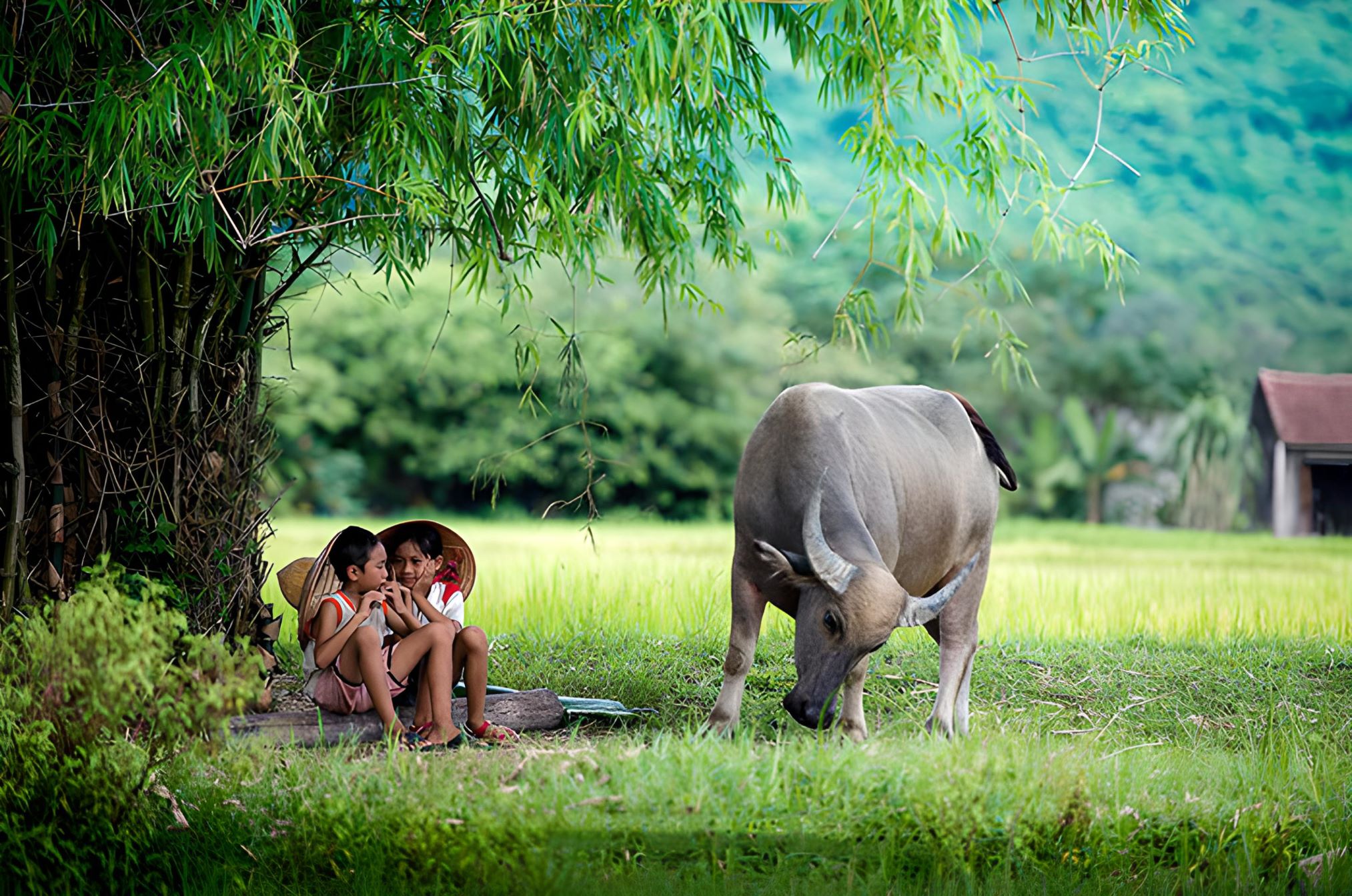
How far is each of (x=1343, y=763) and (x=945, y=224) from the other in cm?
218

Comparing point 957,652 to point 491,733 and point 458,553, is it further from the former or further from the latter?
point 458,553

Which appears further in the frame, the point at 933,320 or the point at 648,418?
the point at 933,320

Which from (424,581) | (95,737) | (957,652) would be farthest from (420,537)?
(957,652)

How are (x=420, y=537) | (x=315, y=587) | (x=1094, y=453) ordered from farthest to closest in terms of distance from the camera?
(x=1094, y=453), (x=420, y=537), (x=315, y=587)

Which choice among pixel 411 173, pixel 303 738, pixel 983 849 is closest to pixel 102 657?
pixel 303 738

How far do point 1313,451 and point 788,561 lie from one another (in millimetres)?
5693

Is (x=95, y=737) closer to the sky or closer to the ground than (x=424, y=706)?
closer to the sky

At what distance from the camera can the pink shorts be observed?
4.02m

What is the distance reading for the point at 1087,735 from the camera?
13.4 ft

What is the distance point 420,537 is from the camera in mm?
4203

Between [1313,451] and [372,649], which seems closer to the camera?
[372,649]

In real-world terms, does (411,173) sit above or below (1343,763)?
above

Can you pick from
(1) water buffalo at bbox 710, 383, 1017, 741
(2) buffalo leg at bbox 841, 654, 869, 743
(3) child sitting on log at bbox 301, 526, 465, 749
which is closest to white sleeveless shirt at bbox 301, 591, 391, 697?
(3) child sitting on log at bbox 301, 526, 465, 749

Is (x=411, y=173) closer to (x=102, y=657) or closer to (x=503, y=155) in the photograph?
(x=503, y=155)
